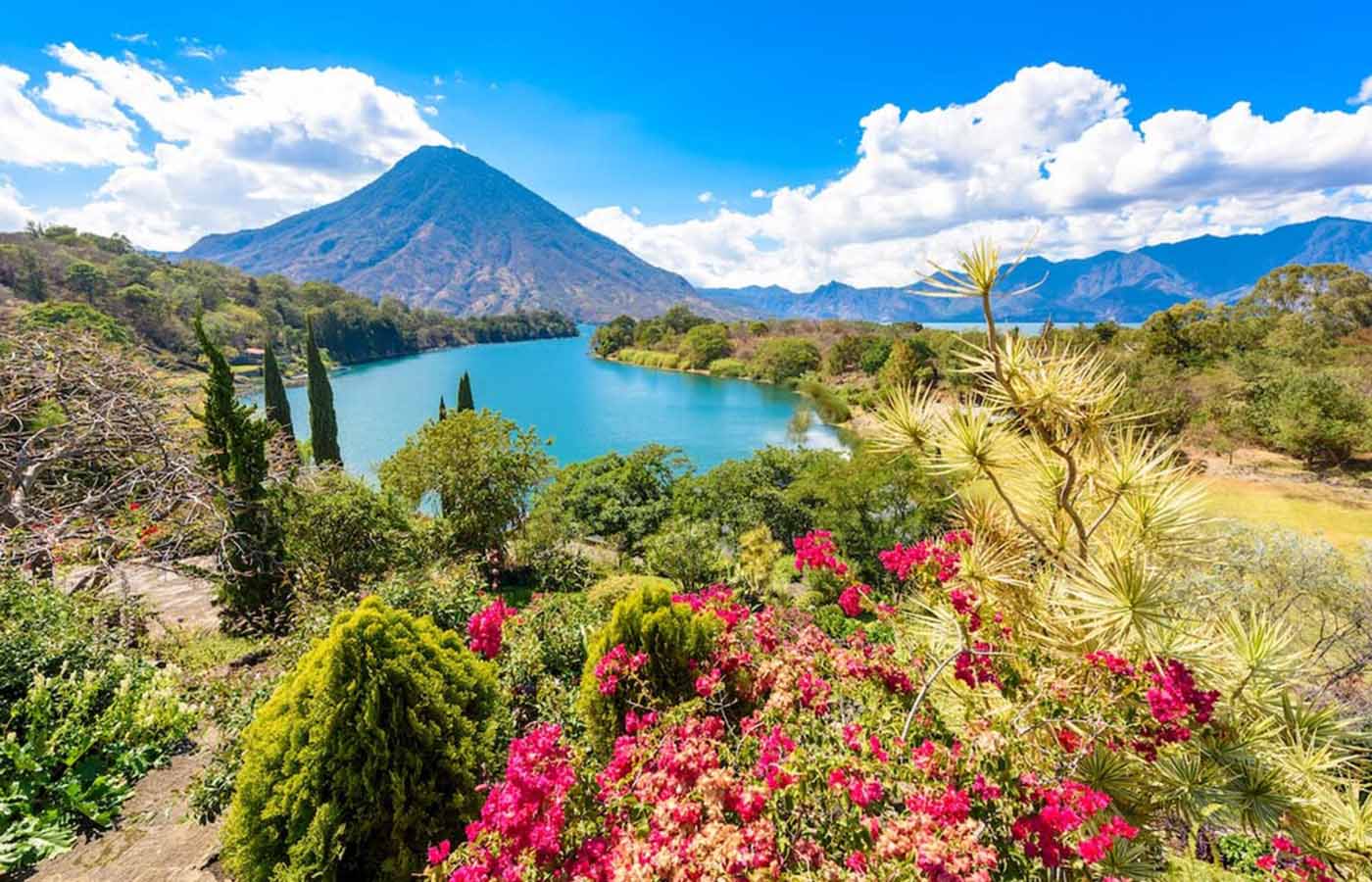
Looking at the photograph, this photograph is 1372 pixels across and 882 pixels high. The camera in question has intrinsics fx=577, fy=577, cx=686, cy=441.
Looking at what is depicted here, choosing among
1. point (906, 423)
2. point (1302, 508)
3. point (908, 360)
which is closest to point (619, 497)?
point (906, 423)

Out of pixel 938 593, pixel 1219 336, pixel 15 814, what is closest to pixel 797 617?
pixel 938 593

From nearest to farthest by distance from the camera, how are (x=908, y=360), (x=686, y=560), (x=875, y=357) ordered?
(x=686, y=560), (x=908, y=360), (x=875, y=357)

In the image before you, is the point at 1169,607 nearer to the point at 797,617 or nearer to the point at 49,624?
the point at 797,617

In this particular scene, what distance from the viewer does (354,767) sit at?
3.29 m

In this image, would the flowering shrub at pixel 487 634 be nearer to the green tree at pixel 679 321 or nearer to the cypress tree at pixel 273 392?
the cypress tree at pixel 273 392

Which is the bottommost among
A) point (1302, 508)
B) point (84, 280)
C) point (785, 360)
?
point (1302, 508)

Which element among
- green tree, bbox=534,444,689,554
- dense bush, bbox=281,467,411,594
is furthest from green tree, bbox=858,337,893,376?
dense bush, bbox=281,467,411,594

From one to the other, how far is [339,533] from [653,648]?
7.42 meters

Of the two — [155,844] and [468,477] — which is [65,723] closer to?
[155,844]

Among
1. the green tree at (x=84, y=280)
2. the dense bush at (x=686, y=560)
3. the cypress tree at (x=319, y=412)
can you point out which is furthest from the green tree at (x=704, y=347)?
the dense bush at (x=686, y=560)

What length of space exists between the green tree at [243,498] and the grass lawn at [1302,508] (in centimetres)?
2201

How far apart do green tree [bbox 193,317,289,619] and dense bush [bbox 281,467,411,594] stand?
363 millimetres

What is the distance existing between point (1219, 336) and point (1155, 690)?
41.2 m

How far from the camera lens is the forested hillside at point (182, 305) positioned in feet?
131
